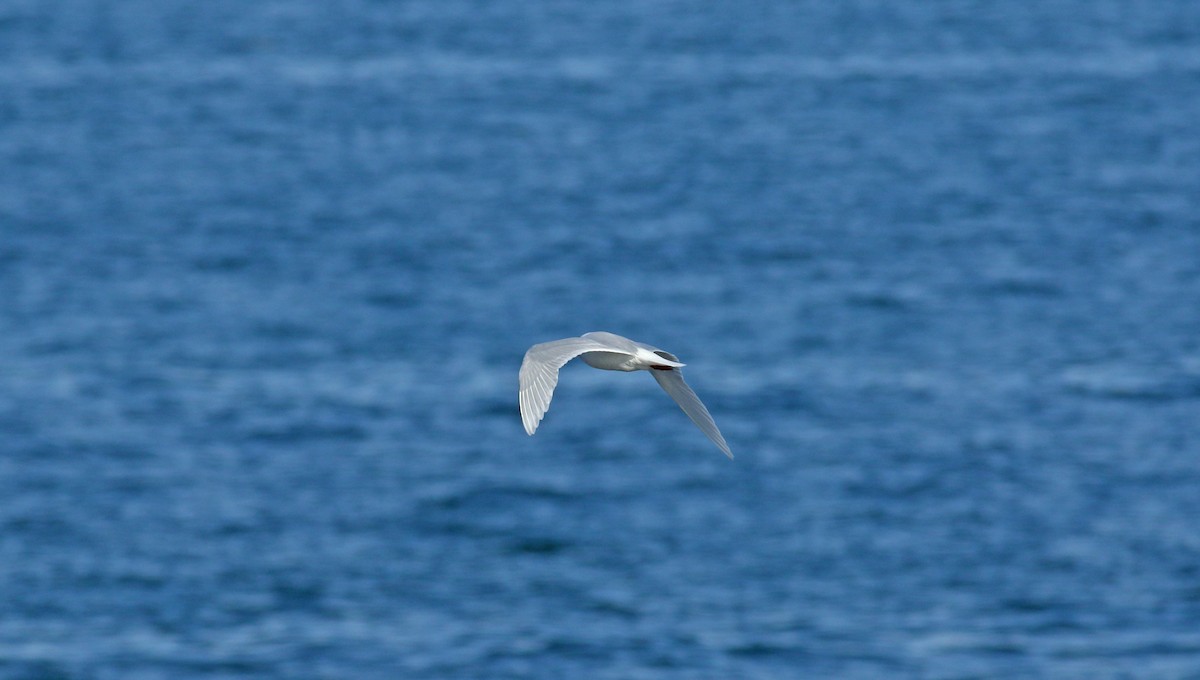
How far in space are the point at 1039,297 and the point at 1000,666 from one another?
17536mm

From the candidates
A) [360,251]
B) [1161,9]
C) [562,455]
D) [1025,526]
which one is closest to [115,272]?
[360,251]

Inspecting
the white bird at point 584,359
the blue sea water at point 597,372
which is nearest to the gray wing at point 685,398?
the white bird at point 584,359

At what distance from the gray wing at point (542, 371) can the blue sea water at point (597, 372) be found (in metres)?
18.6

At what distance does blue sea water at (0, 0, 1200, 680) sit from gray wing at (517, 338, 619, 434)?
1863cm

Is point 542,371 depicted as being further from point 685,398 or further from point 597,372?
point 597,372

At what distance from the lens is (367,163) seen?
56.1 m

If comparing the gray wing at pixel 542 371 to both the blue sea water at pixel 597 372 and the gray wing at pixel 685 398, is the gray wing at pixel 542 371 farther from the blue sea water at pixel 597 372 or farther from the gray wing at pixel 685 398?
the blue sea water at pixel 597 372

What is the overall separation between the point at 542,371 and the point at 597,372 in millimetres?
32445

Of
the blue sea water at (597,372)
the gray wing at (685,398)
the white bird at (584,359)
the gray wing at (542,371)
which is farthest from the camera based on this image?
the blue sea water at (597,372)

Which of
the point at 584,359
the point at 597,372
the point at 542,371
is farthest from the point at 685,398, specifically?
the point at 597,372

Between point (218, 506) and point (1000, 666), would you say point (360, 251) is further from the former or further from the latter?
point (1000, 666)

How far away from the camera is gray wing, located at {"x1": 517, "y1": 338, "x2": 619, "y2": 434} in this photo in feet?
23.1

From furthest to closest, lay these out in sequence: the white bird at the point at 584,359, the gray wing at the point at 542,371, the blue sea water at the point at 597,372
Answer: the blue sea water at the point at 597,372 → the white bird at the point at 584,359 → the gray wing at the point at 542,371

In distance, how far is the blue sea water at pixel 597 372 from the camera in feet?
91.2
